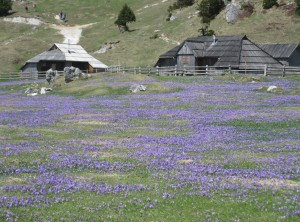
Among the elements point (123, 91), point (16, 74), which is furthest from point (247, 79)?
point (16, 74)

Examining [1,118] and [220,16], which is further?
[220,16]

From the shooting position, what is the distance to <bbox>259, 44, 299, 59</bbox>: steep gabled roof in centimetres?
7112

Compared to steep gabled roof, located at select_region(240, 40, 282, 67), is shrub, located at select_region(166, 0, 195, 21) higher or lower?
higher

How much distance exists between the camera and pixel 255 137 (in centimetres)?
2088

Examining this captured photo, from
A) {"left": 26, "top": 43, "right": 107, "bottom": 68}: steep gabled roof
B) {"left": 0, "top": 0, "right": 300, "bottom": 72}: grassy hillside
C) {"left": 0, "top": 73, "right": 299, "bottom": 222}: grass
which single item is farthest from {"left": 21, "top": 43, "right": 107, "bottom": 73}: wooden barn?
{"left": 0, "top": 73, "right": 299, "bottom": 222}: grass

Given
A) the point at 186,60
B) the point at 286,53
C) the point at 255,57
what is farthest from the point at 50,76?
the point at 286,53

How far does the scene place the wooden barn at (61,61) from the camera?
289 ft

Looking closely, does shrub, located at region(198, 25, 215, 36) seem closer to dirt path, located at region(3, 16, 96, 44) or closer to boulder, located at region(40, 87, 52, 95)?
dirt path, located at region(3, 16, 96, 44)

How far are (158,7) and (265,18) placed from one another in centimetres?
5596

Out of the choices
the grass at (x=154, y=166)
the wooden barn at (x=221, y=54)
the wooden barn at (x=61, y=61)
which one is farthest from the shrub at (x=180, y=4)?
the grass at (x=154, y=166)

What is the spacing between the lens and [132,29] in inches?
4820

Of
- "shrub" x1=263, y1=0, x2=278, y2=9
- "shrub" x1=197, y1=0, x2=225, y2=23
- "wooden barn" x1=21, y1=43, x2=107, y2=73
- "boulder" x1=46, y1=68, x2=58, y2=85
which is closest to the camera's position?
"boulder" x1=46, y1=68, x2=58, y2=85

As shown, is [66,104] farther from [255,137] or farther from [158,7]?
[158,7]

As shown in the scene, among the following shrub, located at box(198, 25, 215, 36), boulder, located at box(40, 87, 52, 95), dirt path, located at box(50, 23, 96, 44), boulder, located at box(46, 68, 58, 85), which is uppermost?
dirt path, located at box(50, 23, 96, 44)
